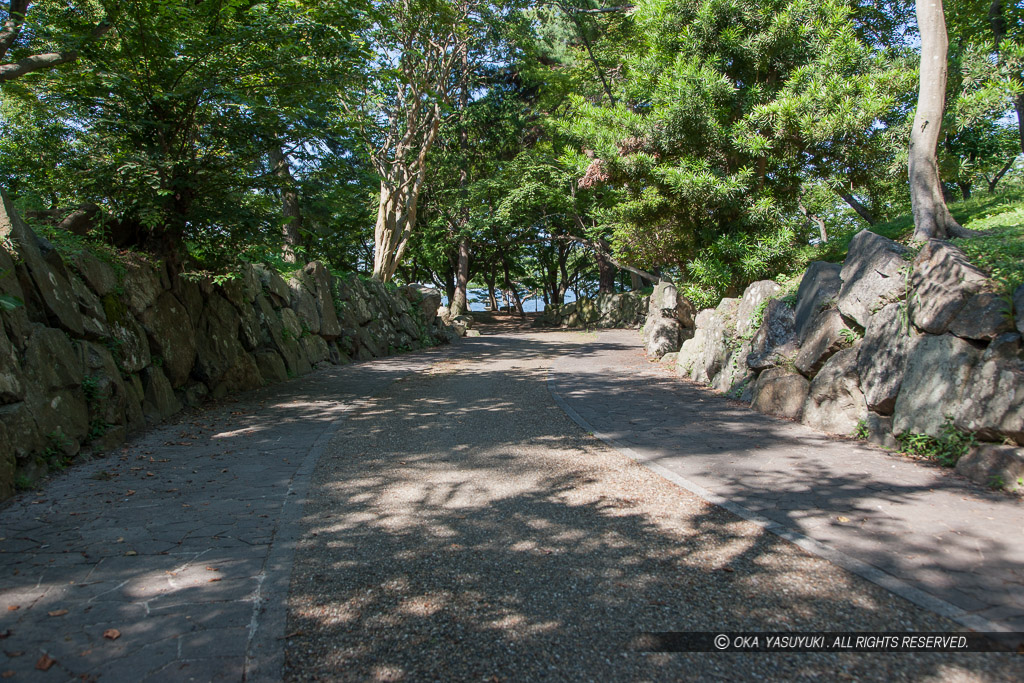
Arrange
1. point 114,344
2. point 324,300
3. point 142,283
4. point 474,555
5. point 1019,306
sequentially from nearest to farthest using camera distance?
point 474,555, point 1019,306, point 114,344, point 142,283, point 324,300

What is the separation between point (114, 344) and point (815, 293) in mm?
8871

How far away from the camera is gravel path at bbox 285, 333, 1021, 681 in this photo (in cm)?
276

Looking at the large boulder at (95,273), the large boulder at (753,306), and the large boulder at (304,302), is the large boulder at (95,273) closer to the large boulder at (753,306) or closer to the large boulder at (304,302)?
the large boulder at (304,302)

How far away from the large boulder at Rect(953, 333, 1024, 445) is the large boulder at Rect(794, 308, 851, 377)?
83.1 inches

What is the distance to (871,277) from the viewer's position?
725 cm

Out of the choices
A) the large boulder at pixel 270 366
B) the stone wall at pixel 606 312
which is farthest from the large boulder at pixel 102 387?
the stone wall at pixel 606 312

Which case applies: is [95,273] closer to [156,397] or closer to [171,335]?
[171,335]

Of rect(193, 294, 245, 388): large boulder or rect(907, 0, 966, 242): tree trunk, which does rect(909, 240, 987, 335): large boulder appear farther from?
rect(193, 294, 245, 388): large boulder

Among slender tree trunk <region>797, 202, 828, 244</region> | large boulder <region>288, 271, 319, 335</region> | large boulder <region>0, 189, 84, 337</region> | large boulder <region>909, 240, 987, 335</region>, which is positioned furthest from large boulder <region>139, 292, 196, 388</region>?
slender tree trunk <region>797, 202, 828, 244</region>

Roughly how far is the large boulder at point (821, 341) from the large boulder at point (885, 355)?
1.76 ft

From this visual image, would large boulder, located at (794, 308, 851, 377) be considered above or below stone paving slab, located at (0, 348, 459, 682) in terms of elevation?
above

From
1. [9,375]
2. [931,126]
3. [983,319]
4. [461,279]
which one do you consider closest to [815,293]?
[931,126]

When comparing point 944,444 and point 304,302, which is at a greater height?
point 304,302

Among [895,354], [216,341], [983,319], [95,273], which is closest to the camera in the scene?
[983,319]
